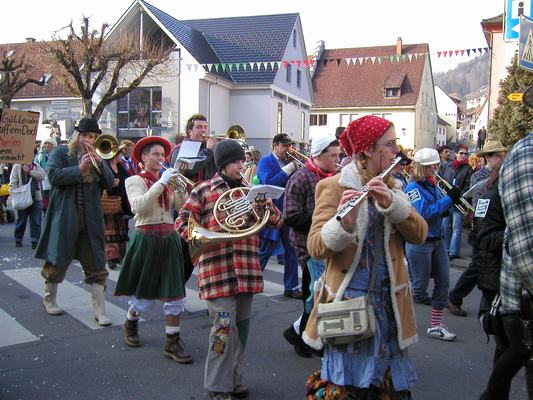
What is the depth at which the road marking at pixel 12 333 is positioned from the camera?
502cm

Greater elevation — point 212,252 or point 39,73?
point 39,73

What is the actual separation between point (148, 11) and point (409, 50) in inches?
1218

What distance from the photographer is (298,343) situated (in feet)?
16.1

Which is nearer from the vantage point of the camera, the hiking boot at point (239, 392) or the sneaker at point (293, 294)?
the hiking boot at point (239, 392)

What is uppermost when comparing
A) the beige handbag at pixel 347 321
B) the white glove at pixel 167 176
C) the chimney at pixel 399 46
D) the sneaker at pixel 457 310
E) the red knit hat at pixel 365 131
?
the chimney at pixel 399 46

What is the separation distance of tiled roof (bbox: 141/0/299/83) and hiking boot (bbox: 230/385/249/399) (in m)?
26.2

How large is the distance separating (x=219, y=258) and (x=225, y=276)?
0.45 ft

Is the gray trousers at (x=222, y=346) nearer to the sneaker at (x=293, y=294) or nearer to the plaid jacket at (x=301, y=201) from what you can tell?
the plaid jacket at (x=301, y=201)

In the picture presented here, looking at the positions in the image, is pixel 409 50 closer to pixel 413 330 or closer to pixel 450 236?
pixel 450 236

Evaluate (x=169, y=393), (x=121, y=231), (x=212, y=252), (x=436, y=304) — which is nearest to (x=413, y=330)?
(x=212, y=252)

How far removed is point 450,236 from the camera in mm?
11070

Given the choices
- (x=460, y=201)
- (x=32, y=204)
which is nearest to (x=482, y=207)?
(x=460, y=201)

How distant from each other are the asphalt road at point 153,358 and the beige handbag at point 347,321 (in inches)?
64.6

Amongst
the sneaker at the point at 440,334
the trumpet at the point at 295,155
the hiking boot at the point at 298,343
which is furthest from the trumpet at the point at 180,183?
the sneaker at the point at 440,334
